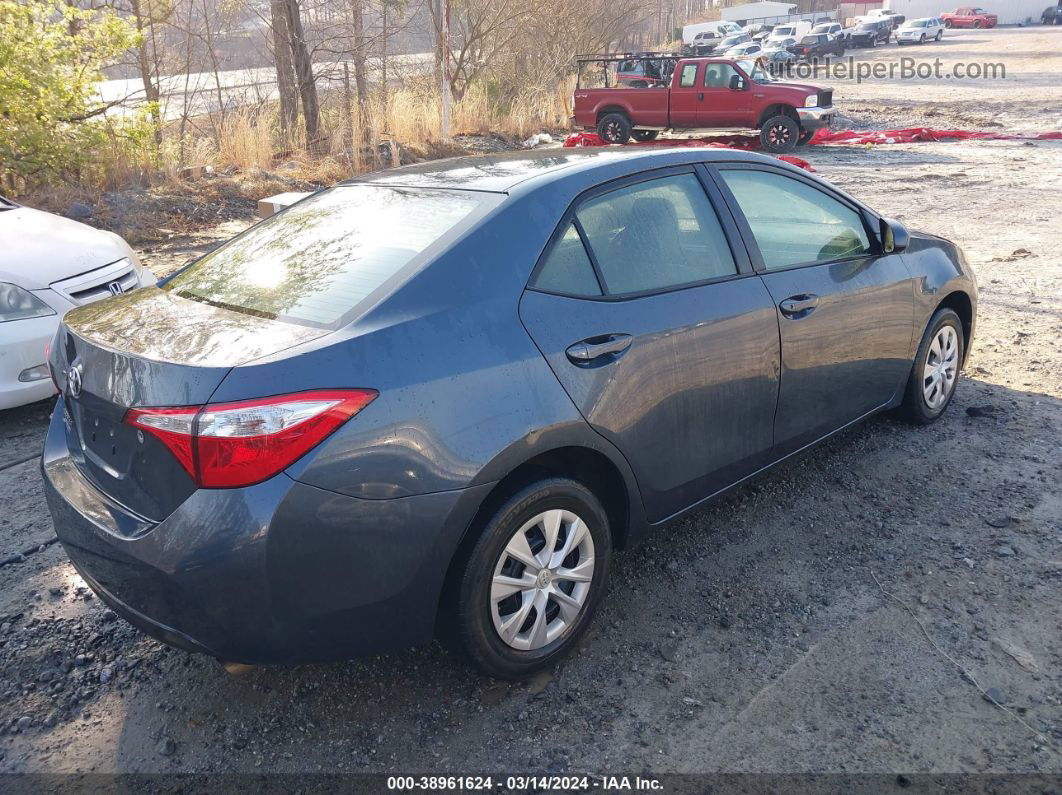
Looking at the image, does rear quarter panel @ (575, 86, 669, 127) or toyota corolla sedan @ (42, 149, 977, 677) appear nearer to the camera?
toyota corolla sedan @ (42, 149, 977, 677)

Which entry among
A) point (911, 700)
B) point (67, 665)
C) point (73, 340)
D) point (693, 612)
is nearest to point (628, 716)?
point (693, 612)

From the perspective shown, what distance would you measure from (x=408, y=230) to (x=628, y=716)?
1739 millimetres

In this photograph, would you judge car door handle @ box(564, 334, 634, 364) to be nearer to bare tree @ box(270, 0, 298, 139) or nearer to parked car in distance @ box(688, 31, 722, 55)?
bare tree @ box(270, 0, 298, 139)

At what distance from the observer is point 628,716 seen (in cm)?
266

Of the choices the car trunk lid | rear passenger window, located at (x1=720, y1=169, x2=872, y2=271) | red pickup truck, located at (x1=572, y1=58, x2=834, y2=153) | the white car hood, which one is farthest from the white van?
the car trunk lid

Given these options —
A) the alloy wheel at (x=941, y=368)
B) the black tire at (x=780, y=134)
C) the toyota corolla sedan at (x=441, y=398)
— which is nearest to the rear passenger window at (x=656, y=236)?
the toyota corolla sedan at (x=441, y=398)

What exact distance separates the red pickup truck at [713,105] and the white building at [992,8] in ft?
219

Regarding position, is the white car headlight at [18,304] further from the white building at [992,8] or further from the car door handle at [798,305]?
the white building at [992,8]

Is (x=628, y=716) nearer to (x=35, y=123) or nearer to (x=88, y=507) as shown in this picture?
(x=88, y=507)

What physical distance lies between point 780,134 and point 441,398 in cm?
1747

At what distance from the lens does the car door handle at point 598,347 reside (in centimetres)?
273

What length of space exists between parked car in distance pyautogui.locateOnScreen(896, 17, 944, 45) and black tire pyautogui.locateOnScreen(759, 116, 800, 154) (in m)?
46.7

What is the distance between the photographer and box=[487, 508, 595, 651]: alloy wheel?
2.65 m

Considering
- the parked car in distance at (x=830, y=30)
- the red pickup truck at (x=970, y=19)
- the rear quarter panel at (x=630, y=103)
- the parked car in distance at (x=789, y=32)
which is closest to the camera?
the rear quarter panel at (x=630, y=103)
